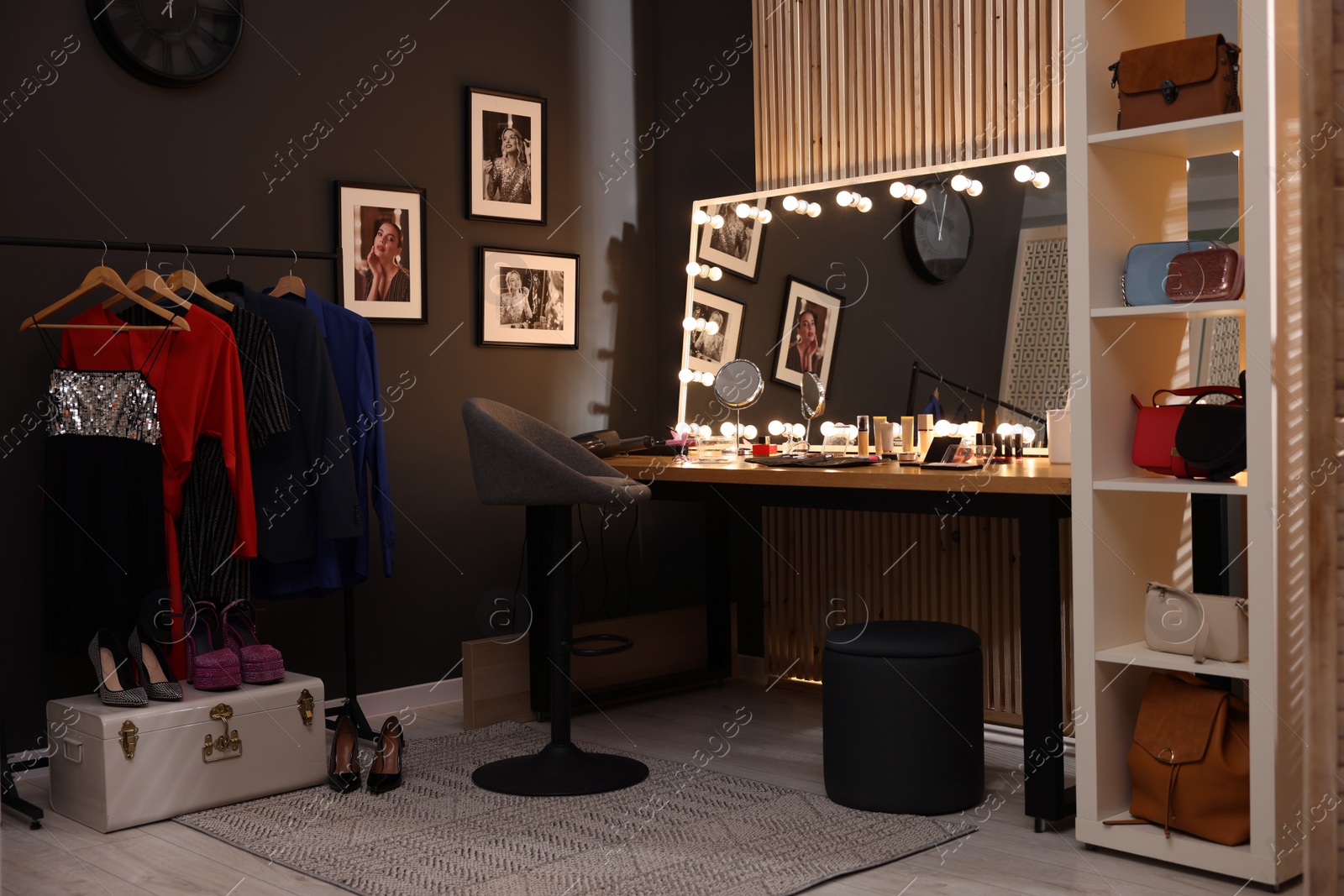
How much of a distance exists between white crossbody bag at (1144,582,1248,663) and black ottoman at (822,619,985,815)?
1.57 feet

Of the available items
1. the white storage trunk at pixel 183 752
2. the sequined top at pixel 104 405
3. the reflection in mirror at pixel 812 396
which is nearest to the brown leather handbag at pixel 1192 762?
the reflection in mirror at pixel 812 396

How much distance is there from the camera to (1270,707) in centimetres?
243

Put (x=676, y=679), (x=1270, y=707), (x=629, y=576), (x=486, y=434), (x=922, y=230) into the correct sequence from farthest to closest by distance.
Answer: (x=629, y=576)
(x=676, y=679)
(x=922, y=230)
(x=486, y=434)
(x=1270, y=707)

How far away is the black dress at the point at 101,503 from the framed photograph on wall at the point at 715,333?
2.10 m

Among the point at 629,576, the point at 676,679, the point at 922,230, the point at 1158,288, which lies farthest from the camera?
the point at 629,576

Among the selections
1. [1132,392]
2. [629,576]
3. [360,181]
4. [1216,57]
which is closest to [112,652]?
[360,181]

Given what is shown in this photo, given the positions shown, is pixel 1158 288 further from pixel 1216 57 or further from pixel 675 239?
pixel 675 239

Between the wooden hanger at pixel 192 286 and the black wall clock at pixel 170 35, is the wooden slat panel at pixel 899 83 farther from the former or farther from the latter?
the wooden hanger at pixel 192 286

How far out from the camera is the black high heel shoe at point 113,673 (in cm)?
304

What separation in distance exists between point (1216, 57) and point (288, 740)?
2776 millimetres

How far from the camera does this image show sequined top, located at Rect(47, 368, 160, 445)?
317 centimetres

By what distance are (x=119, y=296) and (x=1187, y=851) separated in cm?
295

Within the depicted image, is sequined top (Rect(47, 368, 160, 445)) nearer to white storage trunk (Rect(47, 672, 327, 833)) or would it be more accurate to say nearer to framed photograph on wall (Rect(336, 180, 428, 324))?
white storage trunk (Rect(47, 672, 327, 833))

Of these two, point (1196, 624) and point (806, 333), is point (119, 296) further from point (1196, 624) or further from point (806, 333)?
point (1196, 624)
